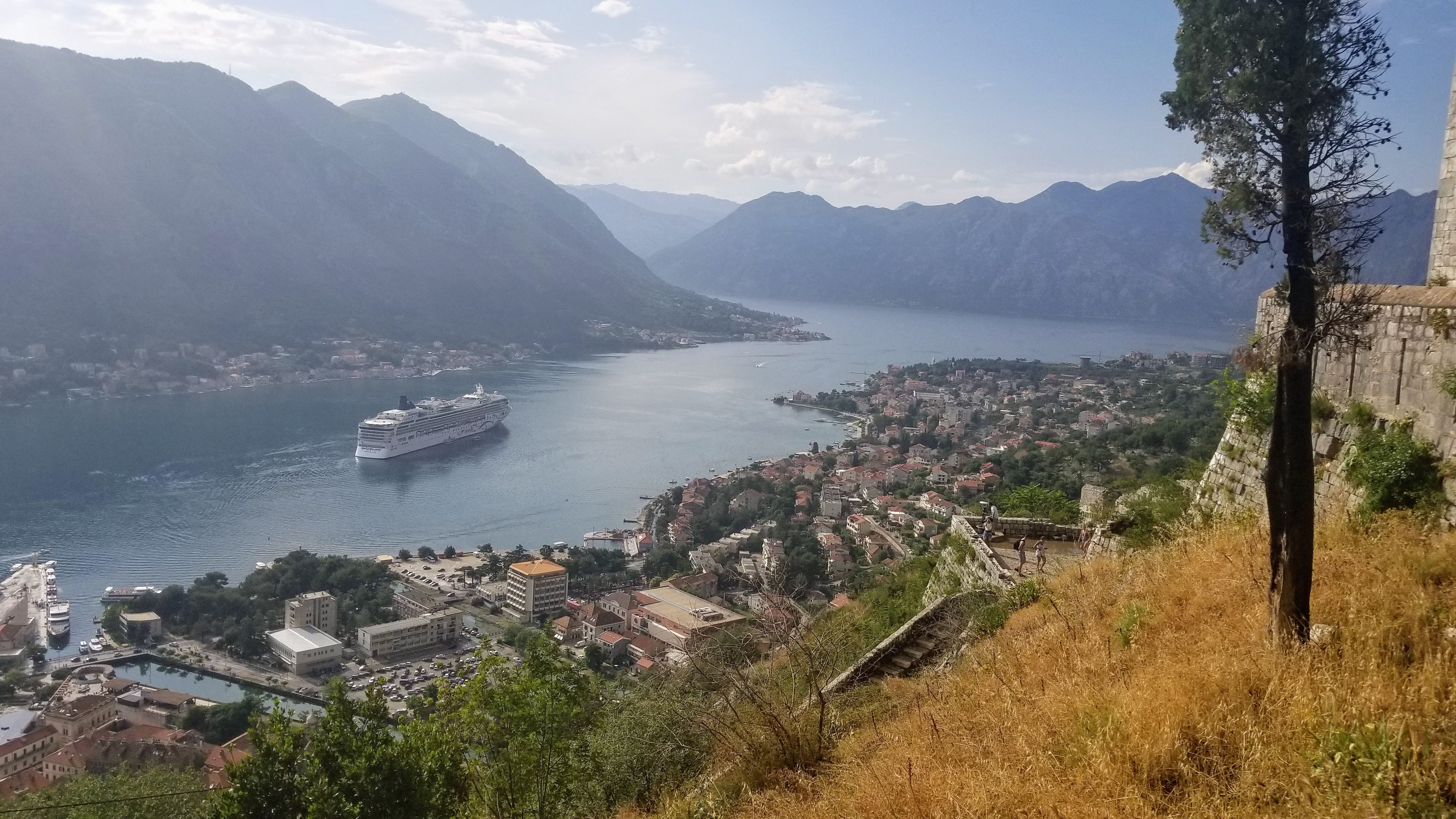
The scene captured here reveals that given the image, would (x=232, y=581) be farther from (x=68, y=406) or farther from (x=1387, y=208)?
(x=68, y=406)

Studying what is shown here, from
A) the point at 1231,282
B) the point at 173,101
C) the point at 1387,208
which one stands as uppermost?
the point at 173,101

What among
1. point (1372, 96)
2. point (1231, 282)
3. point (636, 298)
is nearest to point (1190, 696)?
point (1372, 96)

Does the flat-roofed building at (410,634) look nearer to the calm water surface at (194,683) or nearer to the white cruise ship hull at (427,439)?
the calm water surface at (194,683)

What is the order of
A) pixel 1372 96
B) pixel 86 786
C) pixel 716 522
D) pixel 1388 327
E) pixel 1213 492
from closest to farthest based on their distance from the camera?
1. pixel 1372 96
2. pixel 1388 327
3. pixel 1213 492
4. pixel 86 786
5. pixel 716 522

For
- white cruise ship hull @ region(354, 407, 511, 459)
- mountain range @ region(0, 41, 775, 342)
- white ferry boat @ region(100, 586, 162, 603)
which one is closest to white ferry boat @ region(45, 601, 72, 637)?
white ferry boat @ region(100, 586, 162, 603)

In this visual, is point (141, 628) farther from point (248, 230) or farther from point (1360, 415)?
point (248, 230)

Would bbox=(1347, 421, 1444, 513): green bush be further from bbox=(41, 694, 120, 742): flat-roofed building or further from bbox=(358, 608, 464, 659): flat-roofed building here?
bbox=(358, 608, 464, 659): flat-roofed building
